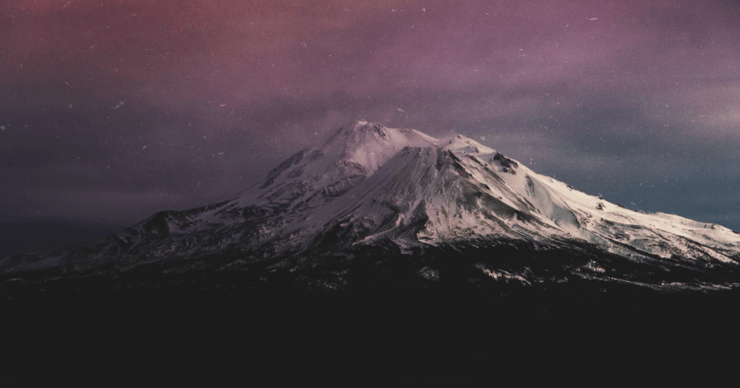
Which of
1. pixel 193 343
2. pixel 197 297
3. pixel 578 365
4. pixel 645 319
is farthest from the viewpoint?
pixel 197 297

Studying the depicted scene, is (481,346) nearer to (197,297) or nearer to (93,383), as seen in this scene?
(93,383)

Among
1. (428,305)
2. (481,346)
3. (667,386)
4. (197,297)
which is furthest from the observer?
(197,297)

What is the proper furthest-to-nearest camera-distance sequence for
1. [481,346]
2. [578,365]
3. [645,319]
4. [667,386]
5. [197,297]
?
[197,297] < [645,319] < [481,346] < [578,365] < [667,386]

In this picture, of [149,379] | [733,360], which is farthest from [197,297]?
[733,360]

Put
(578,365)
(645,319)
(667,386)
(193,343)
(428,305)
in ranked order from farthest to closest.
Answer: (428,305)
(645,319)
(193,343)
(578,365)
(667,386)

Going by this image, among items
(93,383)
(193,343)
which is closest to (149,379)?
(93,383)

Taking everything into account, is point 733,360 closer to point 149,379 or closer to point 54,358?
point 149,379

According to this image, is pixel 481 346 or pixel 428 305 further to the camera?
pixel 428 305

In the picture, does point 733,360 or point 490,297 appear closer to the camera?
point 733,360

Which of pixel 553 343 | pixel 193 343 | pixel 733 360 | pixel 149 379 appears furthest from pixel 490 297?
pixel 149 379
